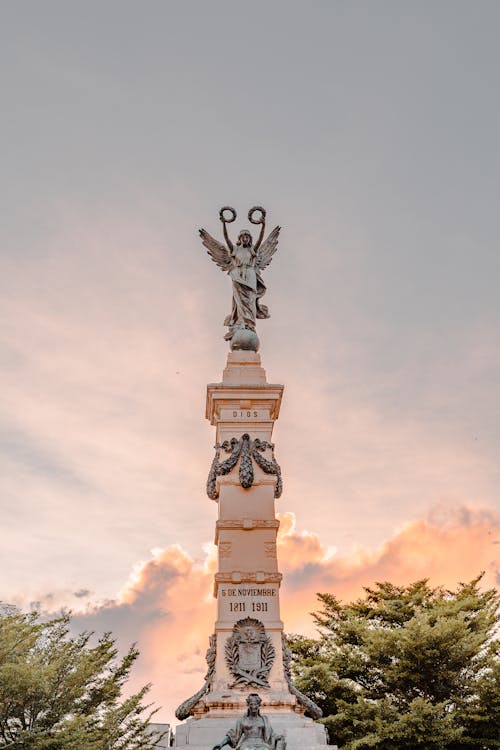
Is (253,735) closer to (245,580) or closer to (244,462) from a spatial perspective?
(245,580)

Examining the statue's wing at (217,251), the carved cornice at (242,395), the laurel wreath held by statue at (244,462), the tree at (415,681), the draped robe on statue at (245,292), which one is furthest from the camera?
the tree at (415,681)

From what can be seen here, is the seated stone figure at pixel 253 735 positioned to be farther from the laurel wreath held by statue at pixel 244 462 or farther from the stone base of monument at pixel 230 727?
the laurel wreath held by statue at pixel 244 462

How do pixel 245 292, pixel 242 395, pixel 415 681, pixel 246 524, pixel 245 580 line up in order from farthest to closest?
pixel 415 681, pixel 245 292, pixel 242 395, pixel 246 524, pixel 245 580

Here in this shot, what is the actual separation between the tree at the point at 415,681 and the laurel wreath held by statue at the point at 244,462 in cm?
866

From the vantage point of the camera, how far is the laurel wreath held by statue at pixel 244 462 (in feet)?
50.2

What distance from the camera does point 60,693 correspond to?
2031 centimetres

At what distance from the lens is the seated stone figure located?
11008mm

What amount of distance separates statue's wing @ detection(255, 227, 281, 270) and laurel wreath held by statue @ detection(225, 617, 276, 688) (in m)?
7.94

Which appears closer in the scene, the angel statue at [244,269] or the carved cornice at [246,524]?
the carved cornice at [246,524]

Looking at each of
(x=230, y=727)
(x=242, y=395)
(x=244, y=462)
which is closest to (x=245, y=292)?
(x=242, y=395)

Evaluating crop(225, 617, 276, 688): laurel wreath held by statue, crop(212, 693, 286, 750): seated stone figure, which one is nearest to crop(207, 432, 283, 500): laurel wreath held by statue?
crop(225, 617, 276, 688): laurel wreath held by statue

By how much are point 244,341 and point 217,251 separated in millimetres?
2452

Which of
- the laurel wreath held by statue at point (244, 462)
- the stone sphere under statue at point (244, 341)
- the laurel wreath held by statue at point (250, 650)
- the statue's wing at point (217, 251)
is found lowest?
the laurel wreath held by statue at point (250, 650)

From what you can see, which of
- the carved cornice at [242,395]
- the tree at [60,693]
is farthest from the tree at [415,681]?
the carved cornice at [242,395]
